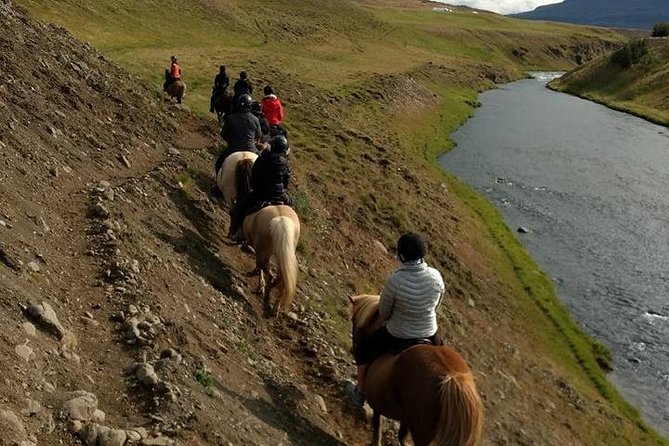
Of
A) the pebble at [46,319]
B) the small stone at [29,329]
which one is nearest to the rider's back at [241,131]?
the pebble at [46,319]

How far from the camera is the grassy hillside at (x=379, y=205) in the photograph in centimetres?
1908

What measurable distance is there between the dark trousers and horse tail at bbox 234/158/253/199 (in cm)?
713

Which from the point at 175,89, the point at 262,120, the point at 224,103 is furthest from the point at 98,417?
the point at 175,89

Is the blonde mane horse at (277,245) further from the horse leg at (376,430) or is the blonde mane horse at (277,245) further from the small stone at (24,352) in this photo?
the small stone at (24,352)

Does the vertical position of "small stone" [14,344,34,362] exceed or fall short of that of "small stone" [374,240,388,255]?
it exceeds it

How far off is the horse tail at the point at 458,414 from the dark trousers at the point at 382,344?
5.76 ft

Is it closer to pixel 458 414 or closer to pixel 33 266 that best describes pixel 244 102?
pixel 33 266

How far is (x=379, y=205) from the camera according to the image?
29.3 meters

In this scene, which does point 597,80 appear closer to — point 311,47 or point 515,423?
point 311,47

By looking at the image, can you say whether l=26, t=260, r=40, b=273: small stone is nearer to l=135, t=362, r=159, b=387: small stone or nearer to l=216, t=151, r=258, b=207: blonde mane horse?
l=135, t=362, r=159, b=387: small stone

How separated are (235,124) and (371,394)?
1065cm

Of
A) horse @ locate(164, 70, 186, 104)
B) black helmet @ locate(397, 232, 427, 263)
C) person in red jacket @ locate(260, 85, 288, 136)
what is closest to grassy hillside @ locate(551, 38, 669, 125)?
horse @ locate(164, 70, 186, 104)

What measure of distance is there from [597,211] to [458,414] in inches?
1249

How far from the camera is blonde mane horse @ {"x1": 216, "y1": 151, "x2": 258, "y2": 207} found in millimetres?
17500
